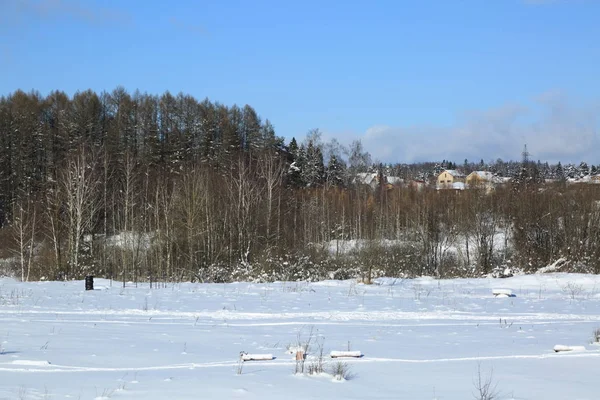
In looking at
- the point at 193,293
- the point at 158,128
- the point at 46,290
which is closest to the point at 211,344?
the point at 193,293

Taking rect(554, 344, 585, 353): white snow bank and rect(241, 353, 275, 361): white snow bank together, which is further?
rect(554, 344, 585, 353): white snow bank

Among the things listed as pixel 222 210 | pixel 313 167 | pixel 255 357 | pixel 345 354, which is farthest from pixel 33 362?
pixel 313 167

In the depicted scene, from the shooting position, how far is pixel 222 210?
130 ft

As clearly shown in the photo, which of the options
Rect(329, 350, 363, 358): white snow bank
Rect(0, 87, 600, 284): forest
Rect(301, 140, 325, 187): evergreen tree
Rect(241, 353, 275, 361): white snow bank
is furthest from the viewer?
Rect(301, 140, 325, 187): evergreen tree

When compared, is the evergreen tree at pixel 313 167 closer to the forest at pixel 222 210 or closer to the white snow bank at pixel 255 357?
the forest at pixel 222 210

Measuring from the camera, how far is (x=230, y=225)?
1474 inches

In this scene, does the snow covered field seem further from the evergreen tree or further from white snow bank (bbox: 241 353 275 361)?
the evergreen tree

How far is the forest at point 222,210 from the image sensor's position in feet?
109

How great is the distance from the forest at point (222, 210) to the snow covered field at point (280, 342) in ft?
26.6

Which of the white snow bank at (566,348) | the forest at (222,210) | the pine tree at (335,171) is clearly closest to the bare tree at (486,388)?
the white snow bank at (566,348)

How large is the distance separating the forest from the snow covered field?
8103 mm

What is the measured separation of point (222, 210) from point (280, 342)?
29.3 metres

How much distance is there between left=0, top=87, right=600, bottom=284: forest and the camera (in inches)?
1308

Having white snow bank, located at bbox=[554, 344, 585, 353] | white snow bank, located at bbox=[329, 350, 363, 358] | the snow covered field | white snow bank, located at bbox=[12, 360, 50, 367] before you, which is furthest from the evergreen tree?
white snow bank, located at bbox=[12, 360, 50, 367]
